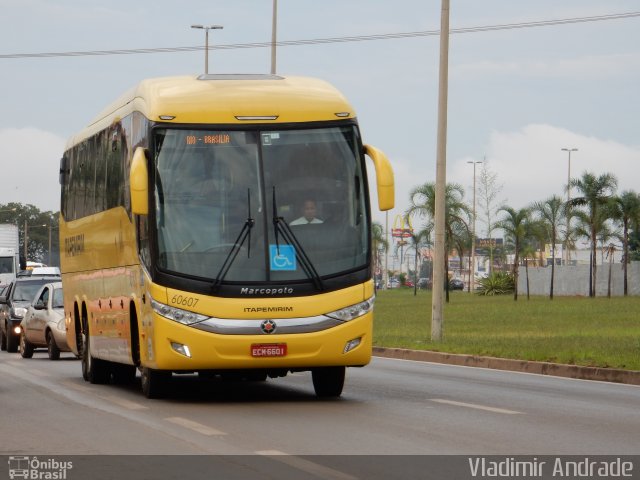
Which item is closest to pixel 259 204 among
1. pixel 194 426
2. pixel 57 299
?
pixel 194 426

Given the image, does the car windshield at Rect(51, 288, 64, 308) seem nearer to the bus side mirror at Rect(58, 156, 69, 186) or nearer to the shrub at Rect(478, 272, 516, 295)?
the bus side mirror at Rect(58, 156, 69, 186)

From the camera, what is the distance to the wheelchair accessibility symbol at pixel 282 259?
15.9 meters

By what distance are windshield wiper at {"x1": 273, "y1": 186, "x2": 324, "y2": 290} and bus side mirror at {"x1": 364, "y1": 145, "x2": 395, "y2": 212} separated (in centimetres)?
99

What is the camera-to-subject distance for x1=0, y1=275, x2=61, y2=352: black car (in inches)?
1380

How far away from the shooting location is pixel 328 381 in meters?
17.3

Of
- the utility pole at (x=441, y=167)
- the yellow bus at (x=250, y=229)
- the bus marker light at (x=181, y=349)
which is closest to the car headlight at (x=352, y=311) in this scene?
the yellow bus at (x=250, y=229)

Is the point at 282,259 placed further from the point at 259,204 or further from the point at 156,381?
the point at 156,381
